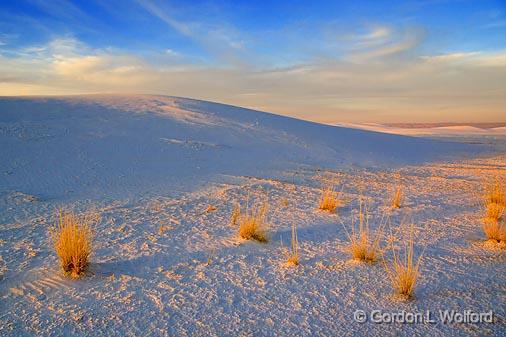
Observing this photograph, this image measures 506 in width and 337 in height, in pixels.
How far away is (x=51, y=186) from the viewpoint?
8062 mm

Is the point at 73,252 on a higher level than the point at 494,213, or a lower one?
lower

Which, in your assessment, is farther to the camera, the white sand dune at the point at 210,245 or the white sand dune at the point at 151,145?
the white sand dune at the point at 151,145

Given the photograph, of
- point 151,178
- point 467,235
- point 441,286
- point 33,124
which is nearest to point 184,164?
point 151,178

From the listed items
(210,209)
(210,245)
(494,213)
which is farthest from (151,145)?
(494,213)

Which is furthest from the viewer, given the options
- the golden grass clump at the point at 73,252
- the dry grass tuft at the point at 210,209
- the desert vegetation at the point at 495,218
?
the dry grass tuft at the point at 210,209

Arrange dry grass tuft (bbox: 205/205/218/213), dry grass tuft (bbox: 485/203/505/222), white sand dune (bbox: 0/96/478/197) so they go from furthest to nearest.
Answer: white sand dune (bbox: 0/96/478/197) < dry grass tuft (bbox: 205/205/218/213) < dry grass tuft (bbox: 485/203/505/222)

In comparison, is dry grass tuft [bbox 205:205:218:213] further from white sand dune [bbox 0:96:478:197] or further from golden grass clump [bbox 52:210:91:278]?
golden grass clump [bbox 52:210:91:278]

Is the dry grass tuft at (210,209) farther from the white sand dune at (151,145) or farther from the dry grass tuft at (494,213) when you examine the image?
the dry grass tuft at (494,213)

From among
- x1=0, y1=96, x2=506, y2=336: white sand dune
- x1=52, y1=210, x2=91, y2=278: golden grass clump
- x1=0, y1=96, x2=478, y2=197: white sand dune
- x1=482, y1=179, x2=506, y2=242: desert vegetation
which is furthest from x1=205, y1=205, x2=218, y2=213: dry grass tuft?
x1=482, y1=179, x2=506, y2=242: desert vegetation

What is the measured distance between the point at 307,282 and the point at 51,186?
613cm

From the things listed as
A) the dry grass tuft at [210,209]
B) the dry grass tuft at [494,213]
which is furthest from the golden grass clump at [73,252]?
the dry grass tuft at [494,213]

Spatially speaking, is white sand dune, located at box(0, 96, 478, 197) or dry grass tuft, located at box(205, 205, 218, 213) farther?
white sand dune, located at box(0, 96, 478, 197)

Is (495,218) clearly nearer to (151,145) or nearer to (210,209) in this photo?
(210,209)

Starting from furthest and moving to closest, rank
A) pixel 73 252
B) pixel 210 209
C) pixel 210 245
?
pixel 210 209, pixel 210 245, pixel 73 252
